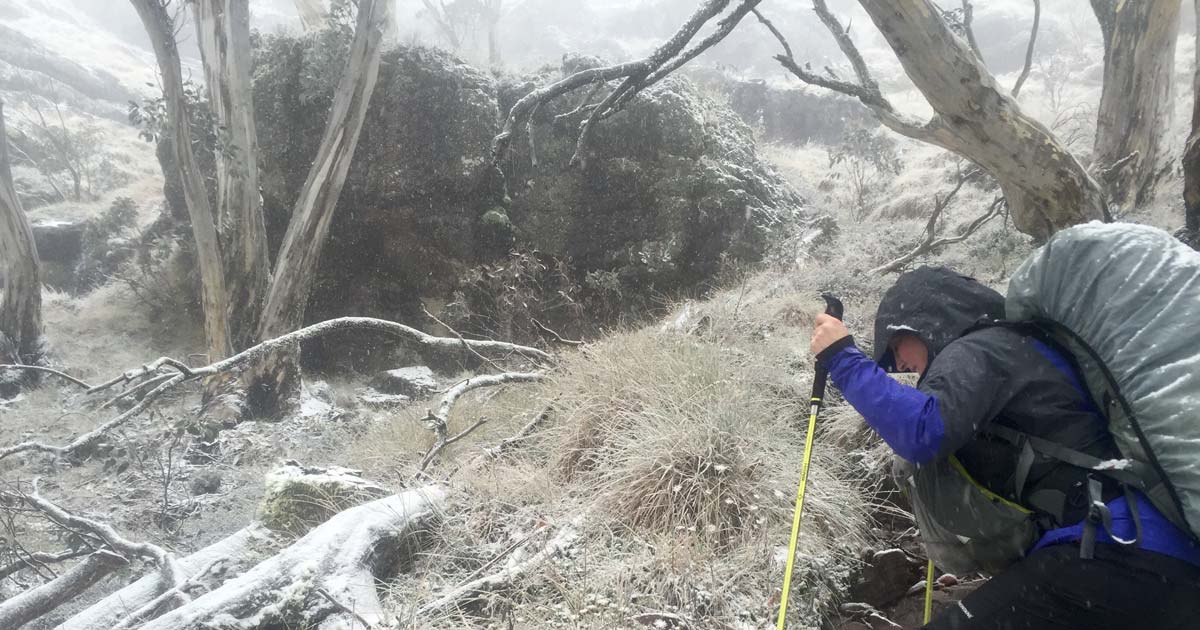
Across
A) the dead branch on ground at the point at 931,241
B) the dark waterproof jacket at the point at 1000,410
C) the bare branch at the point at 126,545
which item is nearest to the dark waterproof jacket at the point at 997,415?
the dark waterproof jacket at the point at 1000,410

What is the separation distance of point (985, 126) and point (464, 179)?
23.7 feet

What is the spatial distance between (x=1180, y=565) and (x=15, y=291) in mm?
12127

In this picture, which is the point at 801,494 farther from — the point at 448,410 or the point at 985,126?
Answer: the point at 985,126

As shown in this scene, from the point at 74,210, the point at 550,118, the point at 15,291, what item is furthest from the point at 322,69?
the point at 74,210

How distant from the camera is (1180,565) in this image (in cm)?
149

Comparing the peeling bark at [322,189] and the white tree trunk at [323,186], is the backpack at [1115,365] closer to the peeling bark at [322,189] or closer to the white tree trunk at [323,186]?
the peeling bark at [322,189]

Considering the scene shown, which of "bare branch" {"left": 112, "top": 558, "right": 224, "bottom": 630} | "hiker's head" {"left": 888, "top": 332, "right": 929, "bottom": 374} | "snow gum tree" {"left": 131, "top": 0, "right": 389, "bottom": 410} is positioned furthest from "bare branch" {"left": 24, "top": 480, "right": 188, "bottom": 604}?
"snow gum tree" {"left": 131, "top": 0, "right": 389, "bottom": 410}

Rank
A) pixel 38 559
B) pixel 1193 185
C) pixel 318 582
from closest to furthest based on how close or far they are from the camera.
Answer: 1. pixel 318 582
2. pixel 38 559
3. pixel 1193 185

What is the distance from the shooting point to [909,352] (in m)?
2.04

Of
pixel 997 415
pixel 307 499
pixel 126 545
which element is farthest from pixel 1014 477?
pixel 126 545

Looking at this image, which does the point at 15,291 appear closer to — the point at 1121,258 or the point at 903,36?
the point at 903,36

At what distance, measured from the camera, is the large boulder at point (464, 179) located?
9.39 meters

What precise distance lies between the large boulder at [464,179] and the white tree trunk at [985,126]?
189 inches

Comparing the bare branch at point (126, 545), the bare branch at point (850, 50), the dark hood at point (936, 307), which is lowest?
the bare branch at point (126, 545)
